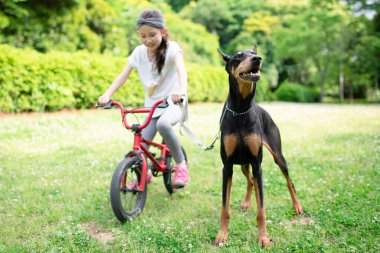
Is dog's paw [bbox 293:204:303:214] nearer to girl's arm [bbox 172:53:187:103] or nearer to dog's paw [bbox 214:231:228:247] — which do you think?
dog's paw [bbox 214:231:228:247]

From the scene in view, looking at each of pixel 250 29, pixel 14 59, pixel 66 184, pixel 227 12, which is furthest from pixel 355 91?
pixel 66 184

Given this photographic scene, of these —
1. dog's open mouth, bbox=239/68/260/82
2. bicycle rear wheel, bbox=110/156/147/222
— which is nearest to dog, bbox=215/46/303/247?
dog's open mouth, bbox=239/68/260/82

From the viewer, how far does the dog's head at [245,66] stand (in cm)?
300

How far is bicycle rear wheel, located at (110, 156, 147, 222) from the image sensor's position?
11.9ft

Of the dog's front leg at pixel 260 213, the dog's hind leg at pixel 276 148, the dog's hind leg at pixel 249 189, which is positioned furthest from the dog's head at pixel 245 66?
the dog's hind leg at pixel 249 189

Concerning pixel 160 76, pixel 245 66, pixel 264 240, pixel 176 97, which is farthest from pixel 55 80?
pixel 264 240

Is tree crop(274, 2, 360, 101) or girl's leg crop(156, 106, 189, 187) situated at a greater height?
tree crop(274, 2, 360, 101)

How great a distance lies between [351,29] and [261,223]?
31924 mm

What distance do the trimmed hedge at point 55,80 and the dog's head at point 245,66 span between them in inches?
239

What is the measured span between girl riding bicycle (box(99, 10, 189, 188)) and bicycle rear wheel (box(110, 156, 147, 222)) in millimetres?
114

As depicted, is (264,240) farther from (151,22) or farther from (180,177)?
(151,22)

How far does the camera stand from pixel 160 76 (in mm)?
4496

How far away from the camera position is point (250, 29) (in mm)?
38781

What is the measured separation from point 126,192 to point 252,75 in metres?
2.06
